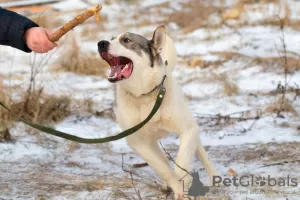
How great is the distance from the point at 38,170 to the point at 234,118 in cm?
213

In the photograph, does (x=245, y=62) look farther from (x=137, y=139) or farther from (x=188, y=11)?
(x=137, y=139)

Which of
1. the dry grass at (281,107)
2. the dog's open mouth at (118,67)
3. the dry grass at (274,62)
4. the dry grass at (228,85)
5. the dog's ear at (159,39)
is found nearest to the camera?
the dog's open mouth at (118,67)

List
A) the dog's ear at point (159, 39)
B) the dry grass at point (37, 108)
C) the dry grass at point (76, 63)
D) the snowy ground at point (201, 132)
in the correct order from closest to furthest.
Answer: the dog's ear at point (159, 39) < the snowy ground at point (201, 132) < the dry grass at point (37, 108) < the dry grass at point (76, 63)

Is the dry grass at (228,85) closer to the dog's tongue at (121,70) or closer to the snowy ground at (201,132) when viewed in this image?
the snowy ground at (201,132)

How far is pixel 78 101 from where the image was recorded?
6699 mm

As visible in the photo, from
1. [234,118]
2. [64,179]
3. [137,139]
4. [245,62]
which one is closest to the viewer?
[137,139]

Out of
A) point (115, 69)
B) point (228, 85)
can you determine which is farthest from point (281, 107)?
point (115, 69)

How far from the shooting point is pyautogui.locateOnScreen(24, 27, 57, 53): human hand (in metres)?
3.06

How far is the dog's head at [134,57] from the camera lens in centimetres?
380

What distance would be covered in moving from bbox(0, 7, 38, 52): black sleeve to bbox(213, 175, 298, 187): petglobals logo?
5.46 ft

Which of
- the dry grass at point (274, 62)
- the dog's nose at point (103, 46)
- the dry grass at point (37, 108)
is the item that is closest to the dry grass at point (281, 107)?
the dry grass at point (274, 62)

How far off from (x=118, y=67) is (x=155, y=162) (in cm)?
66

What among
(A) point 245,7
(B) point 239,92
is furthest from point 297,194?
(A) point 245,7

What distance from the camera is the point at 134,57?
12.8ft
